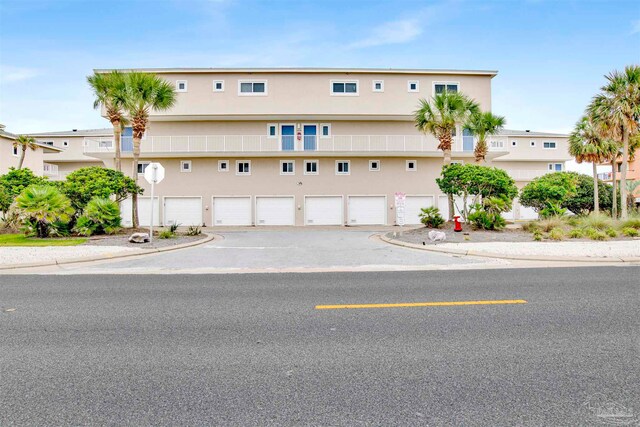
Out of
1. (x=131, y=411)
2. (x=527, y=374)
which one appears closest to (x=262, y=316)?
(x=131, y=411)

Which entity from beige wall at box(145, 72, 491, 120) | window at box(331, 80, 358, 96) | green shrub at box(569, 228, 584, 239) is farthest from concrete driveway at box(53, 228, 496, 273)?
window at box(331, 80, 358, 96)

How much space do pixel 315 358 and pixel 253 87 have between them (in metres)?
27.8

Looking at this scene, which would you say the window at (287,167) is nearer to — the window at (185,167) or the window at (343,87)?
the window at (343,87)

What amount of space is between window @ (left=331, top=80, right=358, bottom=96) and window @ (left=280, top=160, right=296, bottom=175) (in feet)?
19.7

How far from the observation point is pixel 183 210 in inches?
1144

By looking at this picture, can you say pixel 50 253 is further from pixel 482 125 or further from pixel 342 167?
pixel 482 125

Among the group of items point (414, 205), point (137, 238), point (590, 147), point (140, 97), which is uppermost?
point (140, 97)

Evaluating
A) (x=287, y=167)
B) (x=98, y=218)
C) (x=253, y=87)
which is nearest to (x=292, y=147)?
(x=287, y=167)

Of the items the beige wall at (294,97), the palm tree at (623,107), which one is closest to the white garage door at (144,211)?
the beige wall at (294,97)

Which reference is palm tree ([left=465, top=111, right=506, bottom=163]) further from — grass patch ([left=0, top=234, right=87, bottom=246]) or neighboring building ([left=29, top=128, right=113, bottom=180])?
neighboring building ([left=29, top=128, right=113, bottom=180])

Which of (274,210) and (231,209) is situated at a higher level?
(231,209)

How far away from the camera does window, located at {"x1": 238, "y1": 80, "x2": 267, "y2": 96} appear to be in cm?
2911

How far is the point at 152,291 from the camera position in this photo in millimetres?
7383

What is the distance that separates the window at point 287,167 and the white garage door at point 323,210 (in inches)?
90.9
